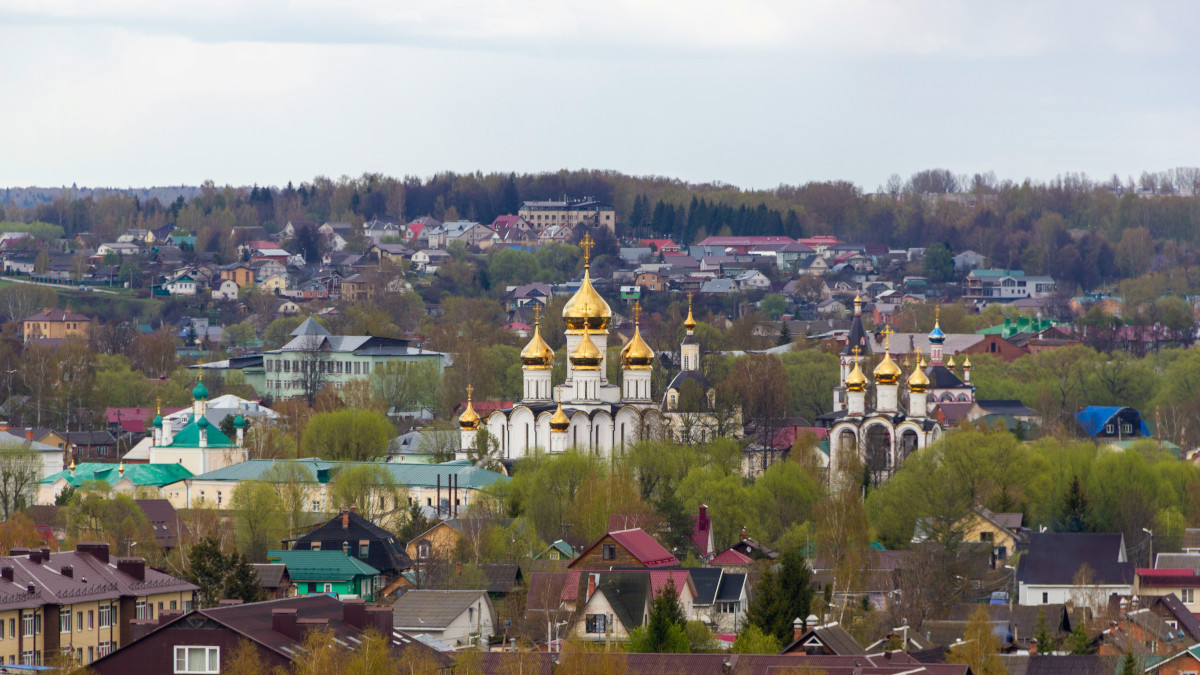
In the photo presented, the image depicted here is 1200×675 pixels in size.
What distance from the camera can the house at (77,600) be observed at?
104ft

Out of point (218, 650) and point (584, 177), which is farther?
point (584, 177)

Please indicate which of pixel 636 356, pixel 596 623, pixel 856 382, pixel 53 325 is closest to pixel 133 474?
pixel 636 356

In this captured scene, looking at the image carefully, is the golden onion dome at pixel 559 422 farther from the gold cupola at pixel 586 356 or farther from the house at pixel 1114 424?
the house at pixel 1114 424

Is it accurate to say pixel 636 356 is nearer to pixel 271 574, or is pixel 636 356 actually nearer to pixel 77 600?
pixel 271 574

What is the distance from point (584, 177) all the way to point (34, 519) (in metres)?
135

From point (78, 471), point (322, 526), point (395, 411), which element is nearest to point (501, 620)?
point (322, 526)

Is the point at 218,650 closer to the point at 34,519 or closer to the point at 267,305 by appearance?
the point at 34,519

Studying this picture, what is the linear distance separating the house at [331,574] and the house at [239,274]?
3944 inches

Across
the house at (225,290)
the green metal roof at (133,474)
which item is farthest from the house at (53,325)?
the green metal roof at (133,474)

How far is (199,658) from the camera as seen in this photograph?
27359mm

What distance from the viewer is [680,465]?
56.1 metres

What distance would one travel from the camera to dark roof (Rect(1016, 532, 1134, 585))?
44.9m

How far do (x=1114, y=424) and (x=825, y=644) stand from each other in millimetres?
51835

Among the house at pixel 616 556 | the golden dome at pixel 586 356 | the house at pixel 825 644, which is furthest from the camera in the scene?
the golden dome at pixel 586 356
